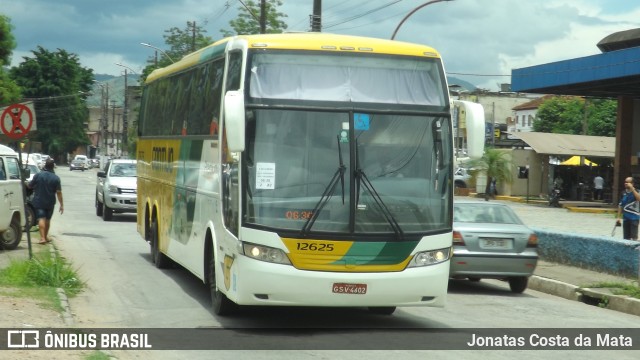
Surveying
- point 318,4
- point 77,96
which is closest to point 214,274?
point 318,4

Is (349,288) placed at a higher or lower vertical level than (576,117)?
lower

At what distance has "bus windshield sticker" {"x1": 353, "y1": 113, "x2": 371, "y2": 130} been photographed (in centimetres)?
1077

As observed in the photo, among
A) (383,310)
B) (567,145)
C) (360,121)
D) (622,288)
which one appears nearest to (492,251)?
(622,288)

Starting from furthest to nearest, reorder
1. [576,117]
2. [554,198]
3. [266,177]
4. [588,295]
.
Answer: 1. [576,117]
2. [554,198]
3. [588,295]
4. [266,177]

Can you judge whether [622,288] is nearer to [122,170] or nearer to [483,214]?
[483,214]

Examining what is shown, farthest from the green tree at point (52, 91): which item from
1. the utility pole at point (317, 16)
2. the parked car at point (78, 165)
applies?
the utility pole at point (317, 16)

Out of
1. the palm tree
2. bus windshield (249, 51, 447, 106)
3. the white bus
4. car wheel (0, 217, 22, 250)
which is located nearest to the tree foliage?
the palm tree

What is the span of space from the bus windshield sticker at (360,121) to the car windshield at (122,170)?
21.2m

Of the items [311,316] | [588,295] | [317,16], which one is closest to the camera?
[311,316]

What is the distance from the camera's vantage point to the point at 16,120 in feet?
55.4

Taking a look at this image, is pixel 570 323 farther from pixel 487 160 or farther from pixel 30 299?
pixel 487 160

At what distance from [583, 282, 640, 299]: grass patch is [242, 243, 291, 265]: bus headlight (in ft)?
22.4

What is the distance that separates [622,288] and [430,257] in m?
6.05

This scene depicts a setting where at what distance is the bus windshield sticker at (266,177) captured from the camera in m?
10.5
